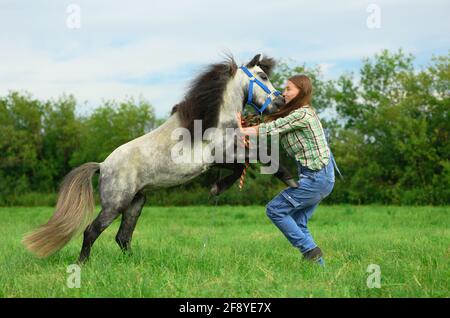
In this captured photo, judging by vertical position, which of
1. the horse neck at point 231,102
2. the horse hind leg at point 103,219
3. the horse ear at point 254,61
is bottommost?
the horse hind leg at point 103,219

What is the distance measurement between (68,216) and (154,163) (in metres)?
1.31

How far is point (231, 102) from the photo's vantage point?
257 inches

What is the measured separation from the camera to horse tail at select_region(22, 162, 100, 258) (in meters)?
6.48

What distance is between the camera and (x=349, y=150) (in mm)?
31000

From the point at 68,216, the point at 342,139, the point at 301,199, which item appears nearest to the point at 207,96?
the point at 301,199

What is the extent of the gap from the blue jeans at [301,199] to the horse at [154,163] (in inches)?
35.6

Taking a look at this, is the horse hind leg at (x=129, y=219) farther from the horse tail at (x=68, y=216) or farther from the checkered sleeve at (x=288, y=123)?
the checkered sleeve at (x=288, y=123)

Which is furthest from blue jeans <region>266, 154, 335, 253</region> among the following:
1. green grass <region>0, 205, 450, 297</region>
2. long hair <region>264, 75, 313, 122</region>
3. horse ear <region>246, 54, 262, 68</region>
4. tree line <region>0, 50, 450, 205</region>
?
tree line <region>0, 50, 450, 205</region>

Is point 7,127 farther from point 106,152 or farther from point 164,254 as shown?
point 164,254

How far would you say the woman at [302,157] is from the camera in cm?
594

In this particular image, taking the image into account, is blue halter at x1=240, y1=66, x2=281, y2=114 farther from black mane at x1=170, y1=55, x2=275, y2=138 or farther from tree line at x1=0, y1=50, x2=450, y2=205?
tree line at x1=0, y1=50, x2=450, y2=205

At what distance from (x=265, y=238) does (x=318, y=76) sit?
1163 inches

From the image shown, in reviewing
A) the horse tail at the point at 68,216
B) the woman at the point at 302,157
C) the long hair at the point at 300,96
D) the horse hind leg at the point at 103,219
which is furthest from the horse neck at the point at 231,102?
the horse tail at the point at 68,216
